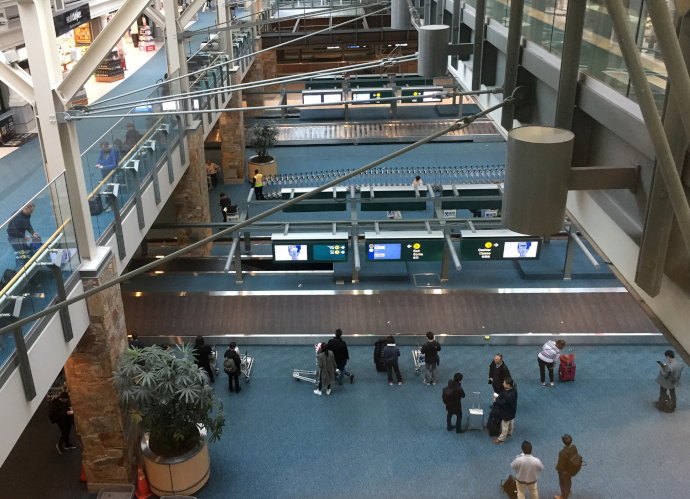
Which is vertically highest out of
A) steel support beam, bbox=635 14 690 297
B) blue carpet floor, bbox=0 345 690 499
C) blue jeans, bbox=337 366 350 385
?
steel support beam, bbox=635 14 690 297

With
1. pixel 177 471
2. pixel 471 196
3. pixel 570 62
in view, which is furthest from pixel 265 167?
pixel 570 62

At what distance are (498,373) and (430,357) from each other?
133cm

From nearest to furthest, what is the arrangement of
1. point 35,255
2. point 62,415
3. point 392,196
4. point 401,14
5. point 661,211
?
point 661,211 < point 35,255 < point 62,415 < point 401,14 < point 392,196

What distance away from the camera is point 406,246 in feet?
48.3

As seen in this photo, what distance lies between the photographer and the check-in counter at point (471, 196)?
16625mm

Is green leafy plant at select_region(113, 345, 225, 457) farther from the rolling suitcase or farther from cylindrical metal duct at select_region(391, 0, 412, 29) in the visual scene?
cylindrical metal duct at select_region(391, 0, 412, 29)

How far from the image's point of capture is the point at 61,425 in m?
10.7

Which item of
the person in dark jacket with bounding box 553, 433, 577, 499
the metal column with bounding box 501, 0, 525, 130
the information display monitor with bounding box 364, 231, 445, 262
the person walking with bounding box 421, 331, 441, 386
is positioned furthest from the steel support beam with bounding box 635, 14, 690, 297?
the information display monitor with bounding box 364, 231, 445, 262

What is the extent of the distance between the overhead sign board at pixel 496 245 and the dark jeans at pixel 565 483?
6.08 meters

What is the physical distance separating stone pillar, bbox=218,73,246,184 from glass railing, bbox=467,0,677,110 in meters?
17.3

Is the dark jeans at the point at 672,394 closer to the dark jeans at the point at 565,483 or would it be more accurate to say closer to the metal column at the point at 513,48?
the dark jeans at the point at 565,483

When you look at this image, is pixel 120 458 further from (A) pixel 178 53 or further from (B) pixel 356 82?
(B) pixel 356 82

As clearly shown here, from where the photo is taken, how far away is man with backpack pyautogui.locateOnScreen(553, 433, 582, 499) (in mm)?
9273

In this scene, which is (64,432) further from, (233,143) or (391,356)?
(233,143)
